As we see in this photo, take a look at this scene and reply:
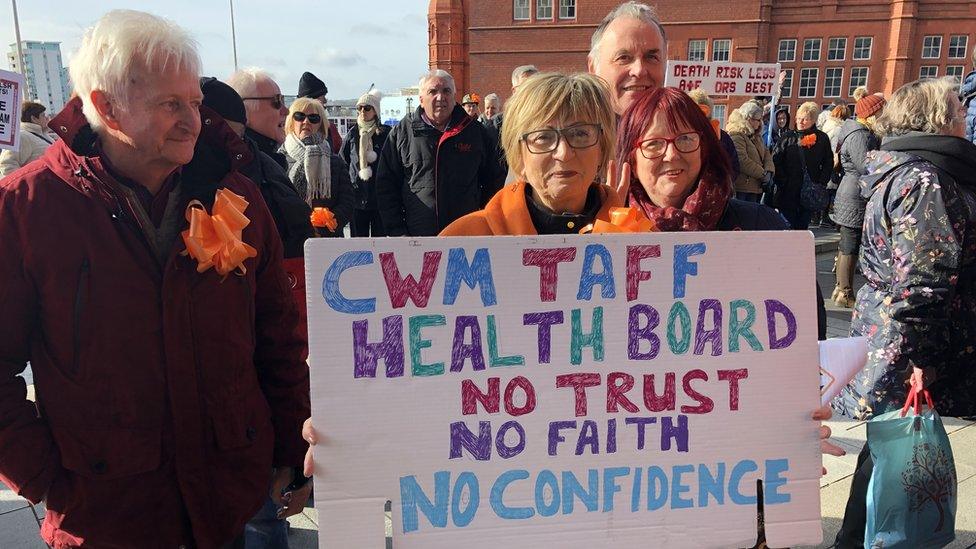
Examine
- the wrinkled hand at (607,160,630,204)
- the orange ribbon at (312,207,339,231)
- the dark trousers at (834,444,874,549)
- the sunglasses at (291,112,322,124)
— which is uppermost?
the sunglasses at (291,112,322,124)

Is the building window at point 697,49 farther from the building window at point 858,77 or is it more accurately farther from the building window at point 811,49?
the building window at point 858,77

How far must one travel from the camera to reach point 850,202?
6164mm

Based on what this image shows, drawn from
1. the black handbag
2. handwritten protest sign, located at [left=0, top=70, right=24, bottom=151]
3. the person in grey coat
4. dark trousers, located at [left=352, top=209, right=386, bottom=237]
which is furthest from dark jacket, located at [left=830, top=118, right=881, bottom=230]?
handwritten protest sign, located at [left=0, top=70, right=24, bottom=151]

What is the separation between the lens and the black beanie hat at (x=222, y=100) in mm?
2787

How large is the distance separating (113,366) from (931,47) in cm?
4312

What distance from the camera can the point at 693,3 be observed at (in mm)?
34562

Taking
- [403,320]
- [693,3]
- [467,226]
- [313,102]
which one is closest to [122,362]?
[403,320]

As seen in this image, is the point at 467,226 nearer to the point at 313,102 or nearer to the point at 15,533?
the point at 15,533

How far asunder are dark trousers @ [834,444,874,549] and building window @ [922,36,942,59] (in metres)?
40.9

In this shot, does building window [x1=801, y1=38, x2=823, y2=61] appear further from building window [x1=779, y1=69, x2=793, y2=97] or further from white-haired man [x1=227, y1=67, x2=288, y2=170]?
white-haired man [x1=227, y1=67, x2=288, y2=170]

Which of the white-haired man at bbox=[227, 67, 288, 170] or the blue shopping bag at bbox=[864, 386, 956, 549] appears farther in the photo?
the white-haired man at bbox=[227, 67, 288, 170]

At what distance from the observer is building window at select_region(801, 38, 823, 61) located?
35.8 m

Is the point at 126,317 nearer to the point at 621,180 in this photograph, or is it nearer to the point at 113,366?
the point at 113,366

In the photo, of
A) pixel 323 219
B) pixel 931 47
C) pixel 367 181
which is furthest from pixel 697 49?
pixel 323 219
